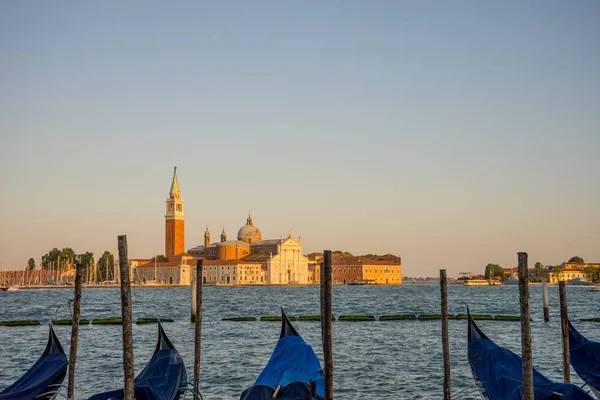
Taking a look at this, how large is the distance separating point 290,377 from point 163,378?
1.79 m

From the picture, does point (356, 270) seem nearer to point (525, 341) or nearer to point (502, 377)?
point (502, 377)

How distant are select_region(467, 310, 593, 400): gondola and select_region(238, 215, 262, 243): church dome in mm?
111840

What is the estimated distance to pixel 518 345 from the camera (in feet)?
70.4

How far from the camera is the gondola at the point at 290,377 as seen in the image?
948 cm

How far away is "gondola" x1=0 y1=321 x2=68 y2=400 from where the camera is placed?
9.75m

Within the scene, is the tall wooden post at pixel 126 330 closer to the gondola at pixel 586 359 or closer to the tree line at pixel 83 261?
the gondola at pixel 586 359

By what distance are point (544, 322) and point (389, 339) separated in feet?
32.0

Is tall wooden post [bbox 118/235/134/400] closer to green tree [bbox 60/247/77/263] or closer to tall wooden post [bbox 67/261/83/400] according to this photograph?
tall wooden post [bbox 67/261/83/400]

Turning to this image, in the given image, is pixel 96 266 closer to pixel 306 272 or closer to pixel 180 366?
pixel 306 272

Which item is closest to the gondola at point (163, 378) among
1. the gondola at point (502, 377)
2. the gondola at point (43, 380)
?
the gondola at point (43, 380)

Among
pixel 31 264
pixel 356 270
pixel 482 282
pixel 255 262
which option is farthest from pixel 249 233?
pixel 482 282

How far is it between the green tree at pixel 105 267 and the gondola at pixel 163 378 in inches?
4603

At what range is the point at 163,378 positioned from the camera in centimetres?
1002

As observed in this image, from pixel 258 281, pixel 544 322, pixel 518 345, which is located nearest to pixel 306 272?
pixel 258 281
